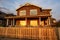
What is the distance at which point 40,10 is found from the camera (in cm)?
3262

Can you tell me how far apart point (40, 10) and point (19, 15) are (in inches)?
230

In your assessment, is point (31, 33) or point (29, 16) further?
point (29, 16)

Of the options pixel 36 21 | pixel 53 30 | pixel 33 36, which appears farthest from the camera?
pixel 36 21

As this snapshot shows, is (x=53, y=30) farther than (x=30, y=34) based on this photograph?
No

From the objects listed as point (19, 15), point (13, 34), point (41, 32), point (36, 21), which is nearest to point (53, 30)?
point (41, 32)

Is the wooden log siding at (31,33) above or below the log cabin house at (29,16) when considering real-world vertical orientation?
below

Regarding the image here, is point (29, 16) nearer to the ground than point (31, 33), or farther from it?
farther from it

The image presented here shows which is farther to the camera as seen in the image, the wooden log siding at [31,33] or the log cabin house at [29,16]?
the log cabin house at [29,16]

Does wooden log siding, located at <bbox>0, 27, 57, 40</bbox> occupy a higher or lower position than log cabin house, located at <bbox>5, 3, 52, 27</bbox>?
lower

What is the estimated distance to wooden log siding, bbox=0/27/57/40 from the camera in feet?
54.9

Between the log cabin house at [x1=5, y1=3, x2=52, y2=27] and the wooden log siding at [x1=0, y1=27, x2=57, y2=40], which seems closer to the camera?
the wooden log siding at [x1=0, y1=27, x2=57, y2=40]

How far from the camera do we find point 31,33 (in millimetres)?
17828

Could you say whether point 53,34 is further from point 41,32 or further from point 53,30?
point 41,32

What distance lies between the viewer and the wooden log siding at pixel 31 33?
1673cm
